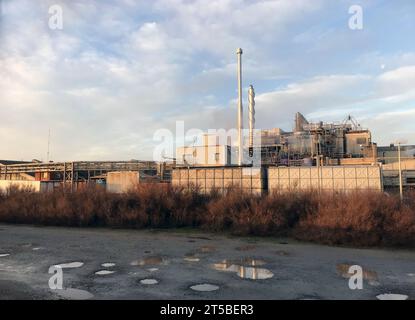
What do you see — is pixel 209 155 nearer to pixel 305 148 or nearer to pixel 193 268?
pixel 305 148

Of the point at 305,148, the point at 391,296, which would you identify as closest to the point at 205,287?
the point at 391,296

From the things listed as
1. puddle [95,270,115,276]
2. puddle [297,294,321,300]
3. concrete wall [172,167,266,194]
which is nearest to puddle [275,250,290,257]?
puddle [297,294,321,300]

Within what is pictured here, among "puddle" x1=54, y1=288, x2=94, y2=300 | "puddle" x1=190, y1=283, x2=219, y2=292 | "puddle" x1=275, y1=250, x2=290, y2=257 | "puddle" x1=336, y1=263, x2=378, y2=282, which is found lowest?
"puddle" x1=275, y1=250, x2=290, y2=257

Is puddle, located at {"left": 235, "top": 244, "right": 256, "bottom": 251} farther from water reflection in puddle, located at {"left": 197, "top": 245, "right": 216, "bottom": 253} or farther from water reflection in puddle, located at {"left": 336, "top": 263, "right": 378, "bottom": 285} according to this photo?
water reflection in puddle, located at {"left": 336, "top": 263, "right": 378, "bottom": 285}

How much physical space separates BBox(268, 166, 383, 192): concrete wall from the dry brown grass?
37.3ft

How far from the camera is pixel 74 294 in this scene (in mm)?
6352

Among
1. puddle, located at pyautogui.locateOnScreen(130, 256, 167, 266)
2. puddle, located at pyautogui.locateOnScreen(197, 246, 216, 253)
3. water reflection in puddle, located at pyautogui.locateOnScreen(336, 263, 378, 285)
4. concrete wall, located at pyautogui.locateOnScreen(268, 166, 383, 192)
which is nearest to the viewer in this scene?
water reflection in puddle, located at pyautogui.locateOnScreen(336, 263, 378, 285)

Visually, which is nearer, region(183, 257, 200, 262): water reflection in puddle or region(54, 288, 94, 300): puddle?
region(54, 288, 94, 300): puddle

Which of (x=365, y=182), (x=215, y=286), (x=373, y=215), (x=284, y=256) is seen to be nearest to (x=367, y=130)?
(x=365, y=182)

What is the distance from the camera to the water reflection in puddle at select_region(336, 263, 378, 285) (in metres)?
7.56

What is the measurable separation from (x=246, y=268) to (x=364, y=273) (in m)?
2.82

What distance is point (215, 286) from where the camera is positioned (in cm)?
695
